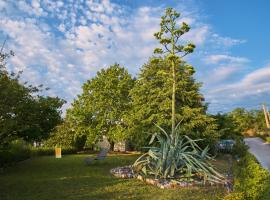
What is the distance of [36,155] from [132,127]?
8235 mm

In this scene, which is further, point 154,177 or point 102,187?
point 154,177

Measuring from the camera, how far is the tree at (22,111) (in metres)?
10.1

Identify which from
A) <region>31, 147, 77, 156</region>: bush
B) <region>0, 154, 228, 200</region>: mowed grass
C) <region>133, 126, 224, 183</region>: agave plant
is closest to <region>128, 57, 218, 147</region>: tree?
<region>31, 147, 77, 156</region>: bush

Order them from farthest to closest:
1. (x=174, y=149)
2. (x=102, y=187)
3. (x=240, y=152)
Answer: (x=240, y=152) → (x=174, y=149) → (x=102, y=187)

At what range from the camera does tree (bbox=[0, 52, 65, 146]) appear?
10102 mm

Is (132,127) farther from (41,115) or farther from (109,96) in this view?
(41,115)

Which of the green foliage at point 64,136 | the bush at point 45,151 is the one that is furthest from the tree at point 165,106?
the green foliage at point 64,136

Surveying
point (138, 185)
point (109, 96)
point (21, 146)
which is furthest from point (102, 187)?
point (109, 96)

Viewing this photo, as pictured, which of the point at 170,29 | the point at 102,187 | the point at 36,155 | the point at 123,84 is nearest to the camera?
the point at 102,187

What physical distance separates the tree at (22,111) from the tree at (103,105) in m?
11.9

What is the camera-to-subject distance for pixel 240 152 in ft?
75.5

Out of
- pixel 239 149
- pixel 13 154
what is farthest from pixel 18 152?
pixel 239 149

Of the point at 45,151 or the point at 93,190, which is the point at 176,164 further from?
the point at 45,151

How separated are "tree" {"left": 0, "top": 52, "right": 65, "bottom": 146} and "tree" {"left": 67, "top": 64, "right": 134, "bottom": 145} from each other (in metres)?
11.9
